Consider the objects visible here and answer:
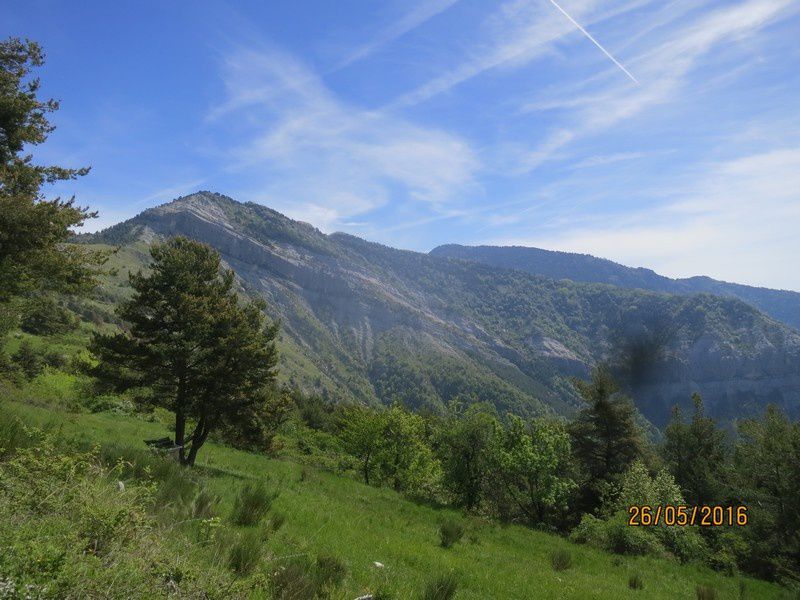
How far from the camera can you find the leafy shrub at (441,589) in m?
6.47

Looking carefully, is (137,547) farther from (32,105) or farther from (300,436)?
(300,436)

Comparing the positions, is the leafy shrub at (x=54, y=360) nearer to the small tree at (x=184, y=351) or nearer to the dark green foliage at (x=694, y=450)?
the small tree at (x=184, y=351)

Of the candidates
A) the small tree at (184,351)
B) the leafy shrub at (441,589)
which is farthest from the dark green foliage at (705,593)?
the small tree at (184,351)

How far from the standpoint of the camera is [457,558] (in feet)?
36.5

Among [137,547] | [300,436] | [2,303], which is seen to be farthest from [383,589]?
[300,436]

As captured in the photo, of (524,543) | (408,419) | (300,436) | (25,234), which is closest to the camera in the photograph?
(25,234)

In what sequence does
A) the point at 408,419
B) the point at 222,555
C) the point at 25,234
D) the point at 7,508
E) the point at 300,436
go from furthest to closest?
the point at 300,436
the point at 408,419
the point at 25,234
the point at 222,555
the point at 7,508

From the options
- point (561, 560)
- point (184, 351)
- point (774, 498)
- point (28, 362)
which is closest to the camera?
point (561, 560)

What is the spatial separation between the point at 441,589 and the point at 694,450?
3702cm

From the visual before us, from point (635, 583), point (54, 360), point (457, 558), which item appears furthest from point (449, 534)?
point (54, 360)

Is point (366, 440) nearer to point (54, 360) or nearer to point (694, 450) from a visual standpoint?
point (694, 450)

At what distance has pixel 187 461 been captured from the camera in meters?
16.9

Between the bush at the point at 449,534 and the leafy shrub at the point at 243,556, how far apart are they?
8612 mm

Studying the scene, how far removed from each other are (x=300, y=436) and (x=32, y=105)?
40135 millimetres
